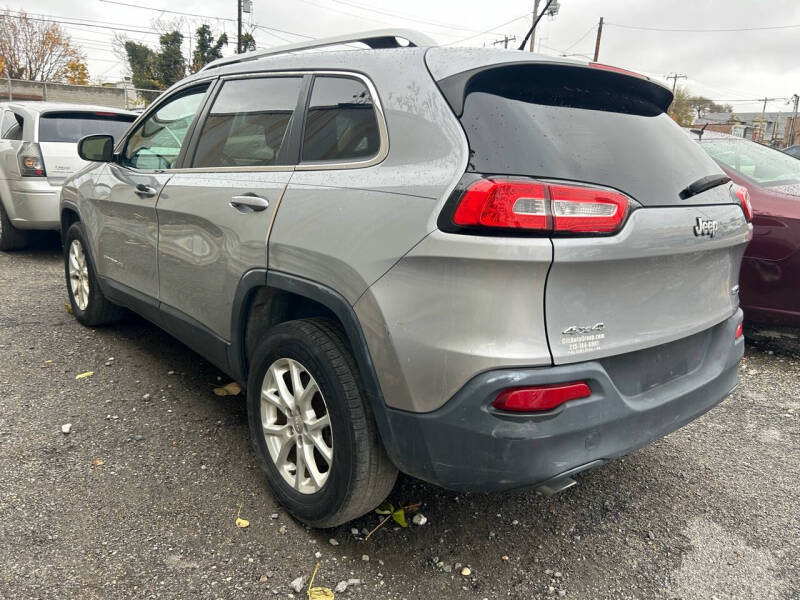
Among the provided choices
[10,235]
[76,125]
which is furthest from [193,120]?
[10,235]

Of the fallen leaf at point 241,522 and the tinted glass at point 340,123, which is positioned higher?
the tinted glass at point 340,123

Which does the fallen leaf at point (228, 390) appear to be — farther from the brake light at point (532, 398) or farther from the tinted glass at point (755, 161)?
the tinted glass at point (755, 161)

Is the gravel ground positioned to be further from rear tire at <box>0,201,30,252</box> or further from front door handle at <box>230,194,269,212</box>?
rear tire at <box>0,201,30,252</box>

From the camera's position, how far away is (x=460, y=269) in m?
1.77

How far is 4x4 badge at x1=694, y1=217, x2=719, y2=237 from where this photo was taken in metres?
2.12

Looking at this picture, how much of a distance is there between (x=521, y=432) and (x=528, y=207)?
0.65 metres

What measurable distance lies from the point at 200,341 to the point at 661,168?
2.22m

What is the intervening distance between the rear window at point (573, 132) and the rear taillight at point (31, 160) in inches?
238

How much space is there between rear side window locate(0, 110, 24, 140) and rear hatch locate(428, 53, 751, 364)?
6.49 m

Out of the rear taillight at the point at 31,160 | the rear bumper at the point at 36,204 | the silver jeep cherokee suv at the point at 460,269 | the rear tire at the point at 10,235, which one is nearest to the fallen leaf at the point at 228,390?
the silver jeep cherokee suv at the point at 460,269

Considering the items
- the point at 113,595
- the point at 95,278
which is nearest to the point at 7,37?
the point at 95,278

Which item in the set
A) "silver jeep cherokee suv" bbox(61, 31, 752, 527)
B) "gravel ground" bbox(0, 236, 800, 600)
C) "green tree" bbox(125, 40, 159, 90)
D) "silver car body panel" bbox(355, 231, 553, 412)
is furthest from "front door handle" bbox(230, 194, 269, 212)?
"green tree" bbox(125, 40, 159, 90)

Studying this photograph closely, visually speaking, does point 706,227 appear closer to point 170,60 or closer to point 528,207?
point 528,207

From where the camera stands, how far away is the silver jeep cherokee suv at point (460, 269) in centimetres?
177
